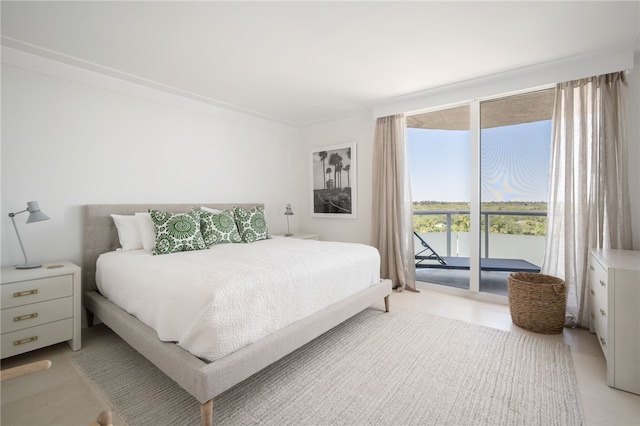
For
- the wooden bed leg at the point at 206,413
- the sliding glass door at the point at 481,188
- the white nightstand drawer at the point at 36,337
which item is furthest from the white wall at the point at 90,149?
the sliding glass door at the point at 481,188

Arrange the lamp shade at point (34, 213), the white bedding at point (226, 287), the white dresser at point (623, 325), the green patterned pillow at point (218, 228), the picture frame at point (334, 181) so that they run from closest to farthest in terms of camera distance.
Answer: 1. the white bedding at point (226, 287)
2. the white dresser at point (623, 325)
3. the lamp shade at point (34, 213)
4. the green patterned pillow at point (218, 228)
5. the picture frame at point (334, 181)

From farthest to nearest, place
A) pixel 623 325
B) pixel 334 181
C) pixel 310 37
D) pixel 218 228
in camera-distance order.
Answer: pixel 334 181, pixel 218 228, pixel 310 37, pixel 623 325

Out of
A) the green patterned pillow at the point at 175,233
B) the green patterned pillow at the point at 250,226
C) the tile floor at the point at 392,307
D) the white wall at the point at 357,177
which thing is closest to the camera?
the tile floor at the point at 392,307

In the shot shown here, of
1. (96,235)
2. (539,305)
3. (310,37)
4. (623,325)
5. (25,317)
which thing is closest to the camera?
(623,325)

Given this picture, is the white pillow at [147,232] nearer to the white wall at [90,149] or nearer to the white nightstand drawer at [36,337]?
the white wall at [90,149]

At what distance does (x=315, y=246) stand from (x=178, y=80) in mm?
2348

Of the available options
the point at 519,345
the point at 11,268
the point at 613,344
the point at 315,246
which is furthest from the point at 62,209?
the point at 613,344

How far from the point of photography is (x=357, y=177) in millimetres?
4652

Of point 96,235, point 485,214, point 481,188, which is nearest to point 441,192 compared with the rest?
point 481,188

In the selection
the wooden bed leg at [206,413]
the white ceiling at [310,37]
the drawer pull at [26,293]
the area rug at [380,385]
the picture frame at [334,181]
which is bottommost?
the area rug at [380,385]

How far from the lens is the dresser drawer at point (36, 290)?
2.15m

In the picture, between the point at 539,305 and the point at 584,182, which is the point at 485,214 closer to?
the point at 584,182

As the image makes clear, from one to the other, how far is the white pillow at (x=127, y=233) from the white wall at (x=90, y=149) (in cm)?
31

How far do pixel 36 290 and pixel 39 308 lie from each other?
0.14 meters
